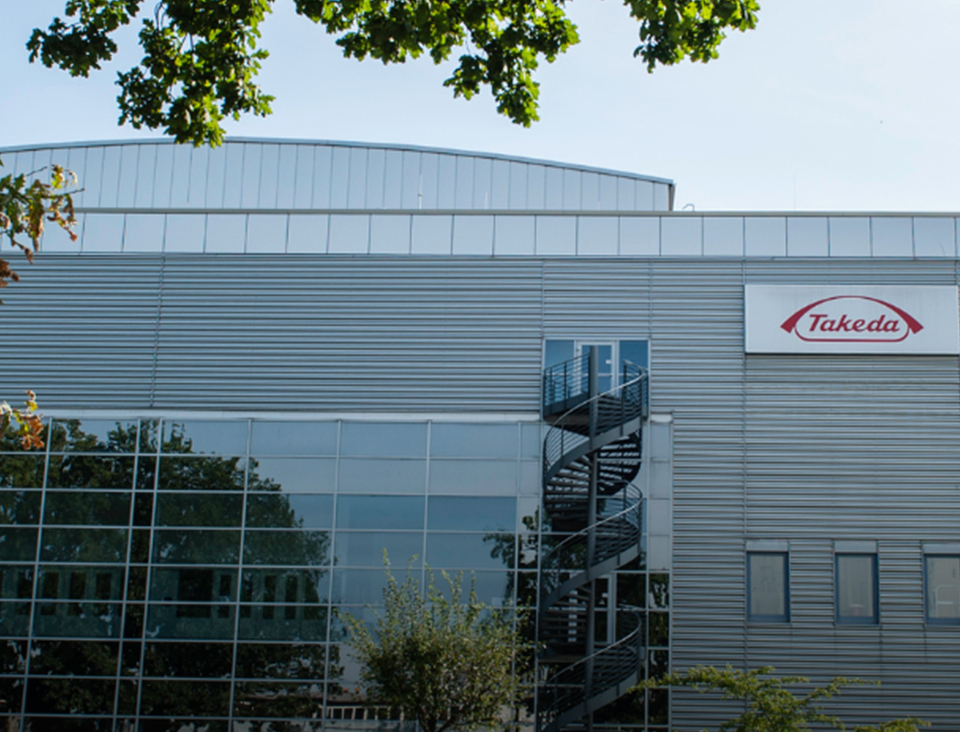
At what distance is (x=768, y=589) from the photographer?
20250 mm

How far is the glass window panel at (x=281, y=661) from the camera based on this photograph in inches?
785

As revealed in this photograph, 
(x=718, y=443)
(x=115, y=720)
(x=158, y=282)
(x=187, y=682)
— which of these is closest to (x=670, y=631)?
(x=718, y=443)

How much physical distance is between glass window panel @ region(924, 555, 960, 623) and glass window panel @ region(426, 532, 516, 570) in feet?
26.3

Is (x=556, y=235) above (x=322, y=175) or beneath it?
beneath

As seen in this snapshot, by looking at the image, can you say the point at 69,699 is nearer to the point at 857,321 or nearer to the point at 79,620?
the point at 79,620

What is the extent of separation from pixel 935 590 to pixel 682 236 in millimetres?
8465

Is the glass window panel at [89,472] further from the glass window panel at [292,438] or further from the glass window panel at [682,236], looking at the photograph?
the glass window panel at [682,236]

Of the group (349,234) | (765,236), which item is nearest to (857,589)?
(765,236)

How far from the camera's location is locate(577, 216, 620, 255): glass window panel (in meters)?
21.8

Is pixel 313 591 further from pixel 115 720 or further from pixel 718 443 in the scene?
pixel 718 443

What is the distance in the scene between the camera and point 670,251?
21.7 m

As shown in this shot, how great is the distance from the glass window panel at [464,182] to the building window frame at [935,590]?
1452 cm

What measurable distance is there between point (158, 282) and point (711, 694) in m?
13.8

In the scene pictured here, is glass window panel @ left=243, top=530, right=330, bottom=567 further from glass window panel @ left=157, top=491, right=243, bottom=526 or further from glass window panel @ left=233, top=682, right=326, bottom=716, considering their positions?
glass window panel @ left=233, top=682, right=326, bottom=716
